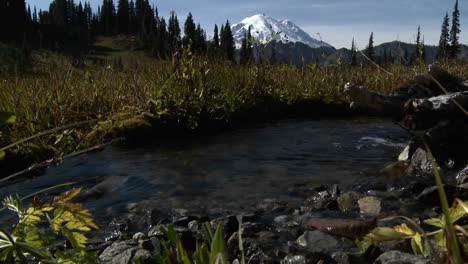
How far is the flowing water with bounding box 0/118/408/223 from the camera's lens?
13.1ft

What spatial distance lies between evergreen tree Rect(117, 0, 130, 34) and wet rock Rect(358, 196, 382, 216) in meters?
124

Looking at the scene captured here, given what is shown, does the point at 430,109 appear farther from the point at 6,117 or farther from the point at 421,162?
the point at 6,117

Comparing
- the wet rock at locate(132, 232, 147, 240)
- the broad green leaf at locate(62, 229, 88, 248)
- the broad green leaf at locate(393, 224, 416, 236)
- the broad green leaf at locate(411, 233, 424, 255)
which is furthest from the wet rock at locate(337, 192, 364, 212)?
the broad green leaf at locate(62, 229, 88, 248)

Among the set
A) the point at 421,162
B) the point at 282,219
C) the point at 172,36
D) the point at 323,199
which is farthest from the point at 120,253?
the point at 172,36

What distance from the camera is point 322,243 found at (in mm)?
2615

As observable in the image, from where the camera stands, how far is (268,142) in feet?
22.0

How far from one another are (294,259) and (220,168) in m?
2.82

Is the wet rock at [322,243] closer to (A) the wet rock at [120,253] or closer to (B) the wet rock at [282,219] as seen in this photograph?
(B) the wet rock at [282,219]

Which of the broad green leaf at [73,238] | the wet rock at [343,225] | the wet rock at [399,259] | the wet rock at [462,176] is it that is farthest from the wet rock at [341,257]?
the wet rock at [462,176]

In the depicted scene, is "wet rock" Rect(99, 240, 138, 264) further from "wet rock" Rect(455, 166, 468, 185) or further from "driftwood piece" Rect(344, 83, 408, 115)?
"driftwood piece" Rect(344, 83, 408, 115)

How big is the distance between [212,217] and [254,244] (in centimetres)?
83

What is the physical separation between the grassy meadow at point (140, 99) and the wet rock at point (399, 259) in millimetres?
4027

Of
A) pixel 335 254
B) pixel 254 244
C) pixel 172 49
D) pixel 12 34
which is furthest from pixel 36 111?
pixel 12 34

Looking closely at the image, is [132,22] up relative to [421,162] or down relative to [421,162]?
up
